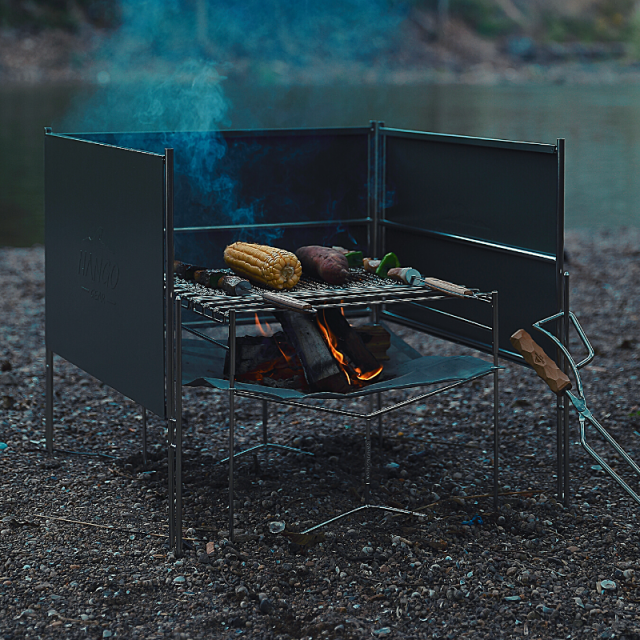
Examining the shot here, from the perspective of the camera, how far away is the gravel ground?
3.11 meters

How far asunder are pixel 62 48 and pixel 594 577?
67.2 metres

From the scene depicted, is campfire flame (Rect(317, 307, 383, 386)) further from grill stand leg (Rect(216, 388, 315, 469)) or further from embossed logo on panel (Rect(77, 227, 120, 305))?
embossed logo on panel (Rect(77, 227, 120, 305))

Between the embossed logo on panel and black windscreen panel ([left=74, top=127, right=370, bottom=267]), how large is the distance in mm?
714

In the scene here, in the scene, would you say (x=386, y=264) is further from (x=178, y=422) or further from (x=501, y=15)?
(x=501, y=15)

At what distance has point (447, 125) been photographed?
31.7m

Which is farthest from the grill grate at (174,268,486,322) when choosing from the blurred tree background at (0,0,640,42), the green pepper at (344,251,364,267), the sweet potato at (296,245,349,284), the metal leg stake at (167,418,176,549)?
the blurred tree background at (0,0,640,42)

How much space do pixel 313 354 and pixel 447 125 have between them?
2893cm

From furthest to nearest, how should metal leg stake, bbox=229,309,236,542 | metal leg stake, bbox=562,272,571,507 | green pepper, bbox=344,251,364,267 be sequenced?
green pepper, bbox=344,251,364,267 → metal leg stake, bbox=562,272,571,507 → metal leg stake, bbox=229,309,236,542

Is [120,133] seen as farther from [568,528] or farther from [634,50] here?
[634,50]

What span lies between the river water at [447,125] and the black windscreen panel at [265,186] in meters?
1.89

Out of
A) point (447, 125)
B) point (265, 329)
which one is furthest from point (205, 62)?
point (447, 125)

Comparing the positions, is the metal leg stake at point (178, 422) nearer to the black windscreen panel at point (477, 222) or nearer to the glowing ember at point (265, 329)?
the glowing ember at point (265, 329)

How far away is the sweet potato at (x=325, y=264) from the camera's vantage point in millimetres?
3943

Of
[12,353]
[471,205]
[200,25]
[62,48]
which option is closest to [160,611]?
[471,205]
